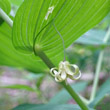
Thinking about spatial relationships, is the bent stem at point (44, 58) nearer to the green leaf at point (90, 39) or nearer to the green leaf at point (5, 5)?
the green leaf at point (5, 5)

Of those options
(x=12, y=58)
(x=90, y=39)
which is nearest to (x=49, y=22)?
(x=12, y=58)

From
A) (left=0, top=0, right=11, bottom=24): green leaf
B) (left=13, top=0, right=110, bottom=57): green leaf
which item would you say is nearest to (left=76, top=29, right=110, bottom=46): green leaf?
(left=13, top=0, right=110, bottom=57): green leaf

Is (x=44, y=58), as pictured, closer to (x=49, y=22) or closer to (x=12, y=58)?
(x=49, y=22)

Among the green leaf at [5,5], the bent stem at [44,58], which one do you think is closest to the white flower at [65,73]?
the bent stem at [44,58]

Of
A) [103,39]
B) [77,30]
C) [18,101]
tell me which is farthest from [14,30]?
[18,101]

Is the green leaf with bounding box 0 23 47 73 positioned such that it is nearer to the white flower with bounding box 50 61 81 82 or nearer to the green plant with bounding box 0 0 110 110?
the green plant with bounding box 0 0 110 110

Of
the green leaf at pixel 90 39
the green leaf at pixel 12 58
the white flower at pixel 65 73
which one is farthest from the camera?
the green leaf at pixel 90 39

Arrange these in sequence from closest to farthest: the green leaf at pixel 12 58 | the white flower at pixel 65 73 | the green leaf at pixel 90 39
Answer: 1. the white flower at pixel 65 73
2. the green leaf at pixel 12 58
3. the green leaf at pixel 90 39

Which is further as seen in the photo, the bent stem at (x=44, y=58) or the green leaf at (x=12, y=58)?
the green leaf at (x=12, y=58)
